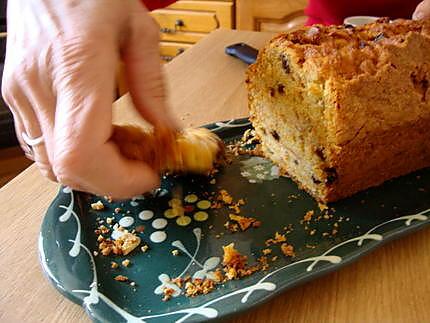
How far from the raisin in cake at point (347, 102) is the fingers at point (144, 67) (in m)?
0.33

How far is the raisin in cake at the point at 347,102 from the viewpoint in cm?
91

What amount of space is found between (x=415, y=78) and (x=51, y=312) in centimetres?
81

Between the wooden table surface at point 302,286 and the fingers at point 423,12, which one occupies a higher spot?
the fingers at point 423,12

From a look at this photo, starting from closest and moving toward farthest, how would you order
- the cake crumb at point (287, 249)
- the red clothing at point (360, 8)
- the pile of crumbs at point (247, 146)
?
1. the cake crumb at point (287, 249)
2. the pile of crumbs at point (247, 146)
3. the red clothing at point (360, 8)

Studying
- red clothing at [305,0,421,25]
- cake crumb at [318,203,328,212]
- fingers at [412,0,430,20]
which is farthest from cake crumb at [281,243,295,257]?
red clothing at [305,0,421,25]

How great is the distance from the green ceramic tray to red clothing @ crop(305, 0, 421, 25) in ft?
3.17

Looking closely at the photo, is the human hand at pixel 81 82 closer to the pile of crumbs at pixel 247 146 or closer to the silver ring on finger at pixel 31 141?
the silver ring on finger at pixel 31 141

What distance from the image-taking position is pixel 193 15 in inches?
113

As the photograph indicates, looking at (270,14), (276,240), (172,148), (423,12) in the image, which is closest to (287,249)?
(276,240)

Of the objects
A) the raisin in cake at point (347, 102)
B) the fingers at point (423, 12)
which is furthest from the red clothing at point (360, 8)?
the raisin in cake at point (347, 102)

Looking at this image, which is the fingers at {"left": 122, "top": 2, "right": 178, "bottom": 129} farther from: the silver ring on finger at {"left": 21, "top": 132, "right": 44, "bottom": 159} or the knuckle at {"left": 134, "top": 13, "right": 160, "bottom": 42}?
the silver ring on finger at {"left": 21, "top": 132, "right": 44, "bottom": 159}

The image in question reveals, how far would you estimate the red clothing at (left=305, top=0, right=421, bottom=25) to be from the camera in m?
1.80

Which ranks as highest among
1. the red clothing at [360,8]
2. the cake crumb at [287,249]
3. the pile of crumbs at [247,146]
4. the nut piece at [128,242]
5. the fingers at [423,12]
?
the fingers at [423,12]

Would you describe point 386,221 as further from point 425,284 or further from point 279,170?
point 279,170
